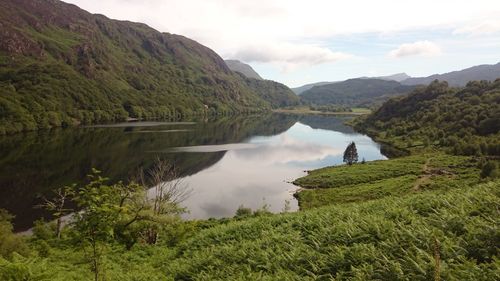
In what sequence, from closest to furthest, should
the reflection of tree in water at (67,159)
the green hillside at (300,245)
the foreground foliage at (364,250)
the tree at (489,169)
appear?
1. the foreground foliage at (364,250)
2. the green hillside at (300,245)
3. the reflection of tree in water at (67,159)
4. the tree at (489,169)

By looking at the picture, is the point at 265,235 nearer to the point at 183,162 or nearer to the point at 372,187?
the point at 372,187

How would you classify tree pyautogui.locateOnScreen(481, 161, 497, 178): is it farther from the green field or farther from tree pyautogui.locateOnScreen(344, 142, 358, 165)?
tree pyautogui.locateOnScreen(344, 142, 358, 165)

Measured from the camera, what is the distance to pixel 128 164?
103m

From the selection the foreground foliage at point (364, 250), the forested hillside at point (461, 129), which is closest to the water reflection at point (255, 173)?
the forested hillside at point (461, 129)

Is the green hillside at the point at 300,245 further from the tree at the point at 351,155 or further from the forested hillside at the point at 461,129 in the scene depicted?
the forested hillside at the point at 461,129

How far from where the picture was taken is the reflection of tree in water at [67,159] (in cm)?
7181

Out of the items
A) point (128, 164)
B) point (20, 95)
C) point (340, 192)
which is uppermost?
point (20, 95)

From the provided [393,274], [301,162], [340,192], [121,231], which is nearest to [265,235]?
[393,274]

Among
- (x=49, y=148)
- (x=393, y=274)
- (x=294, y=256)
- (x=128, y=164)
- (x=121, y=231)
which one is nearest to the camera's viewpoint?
(x=393, y=274)

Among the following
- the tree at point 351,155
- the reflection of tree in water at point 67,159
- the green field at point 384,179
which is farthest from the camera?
the tree at point 351,155

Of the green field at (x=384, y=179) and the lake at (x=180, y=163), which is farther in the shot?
the green field at (x=384, y=179)

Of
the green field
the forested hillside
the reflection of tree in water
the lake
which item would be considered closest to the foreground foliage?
the lake

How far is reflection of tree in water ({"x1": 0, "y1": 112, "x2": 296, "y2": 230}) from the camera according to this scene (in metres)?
71.8

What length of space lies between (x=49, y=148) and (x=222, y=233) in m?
112
